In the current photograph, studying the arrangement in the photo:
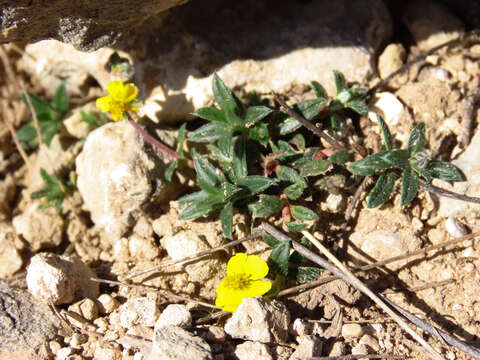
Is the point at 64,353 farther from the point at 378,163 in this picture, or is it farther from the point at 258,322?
the point at 378,163

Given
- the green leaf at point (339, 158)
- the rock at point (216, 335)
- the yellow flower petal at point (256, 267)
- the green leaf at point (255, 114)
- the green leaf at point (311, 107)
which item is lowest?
the rock at point (216, 335)

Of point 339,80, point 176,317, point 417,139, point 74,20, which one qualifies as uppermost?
point 74,20

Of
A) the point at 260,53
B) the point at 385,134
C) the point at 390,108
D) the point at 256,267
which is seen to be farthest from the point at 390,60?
the point at 256,267

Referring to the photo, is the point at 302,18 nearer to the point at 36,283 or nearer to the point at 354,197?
the point at 354,197

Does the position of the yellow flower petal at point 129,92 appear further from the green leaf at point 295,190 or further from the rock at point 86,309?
the rock at point 86,309

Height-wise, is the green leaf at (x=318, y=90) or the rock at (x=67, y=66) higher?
the rock at (x=67, y=66)

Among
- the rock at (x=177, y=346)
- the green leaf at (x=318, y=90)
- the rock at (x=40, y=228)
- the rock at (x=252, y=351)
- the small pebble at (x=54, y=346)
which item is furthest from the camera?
the rock at (x=40, y=228)

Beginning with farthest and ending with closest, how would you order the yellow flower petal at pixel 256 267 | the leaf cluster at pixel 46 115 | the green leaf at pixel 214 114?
1. the leaf cluster at pixel 46 115
2. the green leaf at pixel 214 114
3. the yellow flower petal at pixel 256 267

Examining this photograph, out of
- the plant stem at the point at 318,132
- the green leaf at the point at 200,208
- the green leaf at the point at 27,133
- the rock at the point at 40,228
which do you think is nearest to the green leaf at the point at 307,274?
the green leaf at the point at 200,208
